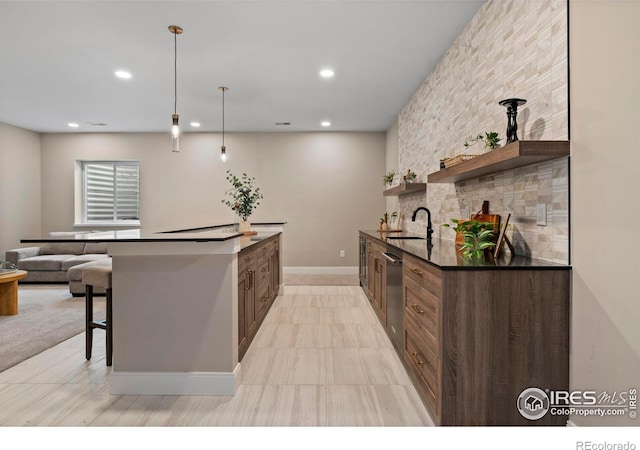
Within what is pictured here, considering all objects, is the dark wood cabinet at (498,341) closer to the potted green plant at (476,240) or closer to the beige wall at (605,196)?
the beige wall at (605,196)

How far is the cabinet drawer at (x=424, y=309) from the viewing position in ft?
6.30

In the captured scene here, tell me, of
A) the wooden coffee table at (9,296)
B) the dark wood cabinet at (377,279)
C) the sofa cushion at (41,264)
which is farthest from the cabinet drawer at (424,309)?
the sofa cushion at (41,264)

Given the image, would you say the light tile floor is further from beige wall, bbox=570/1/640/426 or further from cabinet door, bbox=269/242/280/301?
cabinet door, bbox=269/242/280/301

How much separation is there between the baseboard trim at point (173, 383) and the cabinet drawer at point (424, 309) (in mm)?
1196

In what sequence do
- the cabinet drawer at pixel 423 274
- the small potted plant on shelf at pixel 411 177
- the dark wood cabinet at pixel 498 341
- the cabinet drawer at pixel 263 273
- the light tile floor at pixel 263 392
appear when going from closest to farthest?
the dark wood cabinet at pixel 498 341
the cabinet drawer at pixel 423 274
the light tile floor at pixel 263 392
the cabinet drawer at pixel 263 273
the small potted plant on shelf at pixel 411 177

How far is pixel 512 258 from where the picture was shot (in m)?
2.18

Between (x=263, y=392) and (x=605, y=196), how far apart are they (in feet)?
6.98

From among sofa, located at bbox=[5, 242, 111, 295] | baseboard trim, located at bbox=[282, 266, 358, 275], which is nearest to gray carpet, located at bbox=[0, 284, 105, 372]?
sofa, located at bbox=[5, 242, 111, 295]

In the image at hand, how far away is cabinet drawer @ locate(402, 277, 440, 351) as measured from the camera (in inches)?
75.6

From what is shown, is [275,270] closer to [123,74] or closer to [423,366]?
[123,74]

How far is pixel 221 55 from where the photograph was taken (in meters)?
3.82

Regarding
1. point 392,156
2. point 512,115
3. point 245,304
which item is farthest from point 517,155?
point 392,156
